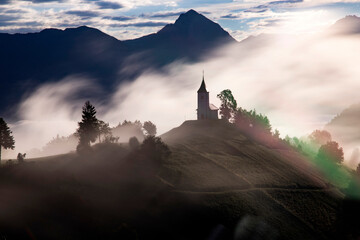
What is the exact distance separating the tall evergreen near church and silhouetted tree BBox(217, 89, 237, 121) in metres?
56.2

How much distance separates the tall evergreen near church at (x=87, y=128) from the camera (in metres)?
104

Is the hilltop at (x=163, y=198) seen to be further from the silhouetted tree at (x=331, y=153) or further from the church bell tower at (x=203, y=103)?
the church bell tower at (x=203, y=103)

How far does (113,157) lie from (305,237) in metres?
49.1

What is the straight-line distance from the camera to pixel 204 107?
139m

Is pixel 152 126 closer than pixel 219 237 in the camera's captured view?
No

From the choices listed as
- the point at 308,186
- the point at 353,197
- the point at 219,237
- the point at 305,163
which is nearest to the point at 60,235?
the point at 219,237

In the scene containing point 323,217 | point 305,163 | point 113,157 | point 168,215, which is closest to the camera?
point 168,215

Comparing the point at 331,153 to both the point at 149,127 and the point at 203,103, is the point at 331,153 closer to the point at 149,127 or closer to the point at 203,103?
the point at 203,103

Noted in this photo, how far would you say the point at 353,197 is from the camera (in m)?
99.4

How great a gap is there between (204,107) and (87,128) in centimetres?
4910

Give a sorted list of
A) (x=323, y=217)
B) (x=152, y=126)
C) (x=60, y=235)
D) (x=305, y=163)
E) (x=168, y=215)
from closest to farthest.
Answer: (x=60, y=235) < (x=168, y=215) < (x=323, y=217) < (x=305, y=163) < (x=152, y=126)

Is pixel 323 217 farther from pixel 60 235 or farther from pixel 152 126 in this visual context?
pixel 152 126

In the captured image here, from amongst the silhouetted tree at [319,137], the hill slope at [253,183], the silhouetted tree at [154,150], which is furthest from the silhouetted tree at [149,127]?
the silhouetted tree at [319,137]

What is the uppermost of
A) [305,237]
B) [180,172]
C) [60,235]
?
[180,172]
